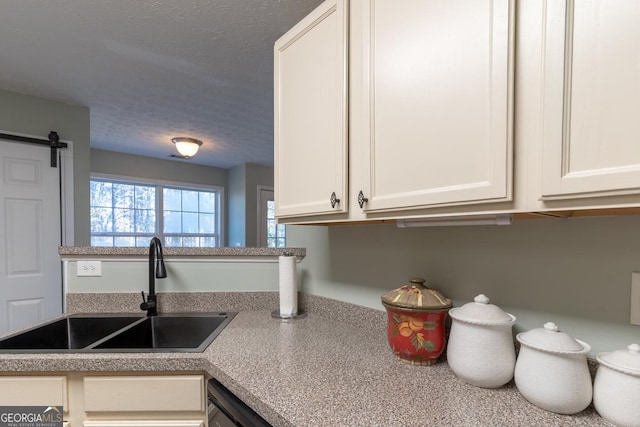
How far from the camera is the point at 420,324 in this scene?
99 cm

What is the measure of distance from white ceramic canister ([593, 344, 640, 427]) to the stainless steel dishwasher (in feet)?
2.47

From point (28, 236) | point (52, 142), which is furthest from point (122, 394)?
point (52, 142)

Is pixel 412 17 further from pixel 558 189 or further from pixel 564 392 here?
pixel 564 392

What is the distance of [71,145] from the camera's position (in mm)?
2863

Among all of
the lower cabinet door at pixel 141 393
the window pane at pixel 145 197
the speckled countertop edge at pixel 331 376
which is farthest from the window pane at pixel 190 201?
the lower cabinet door at pixel 141 393

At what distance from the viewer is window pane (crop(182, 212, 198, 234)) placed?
5332mm

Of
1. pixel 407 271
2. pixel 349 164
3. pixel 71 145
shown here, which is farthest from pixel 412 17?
pixel 71 145

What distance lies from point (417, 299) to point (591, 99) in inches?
25.5

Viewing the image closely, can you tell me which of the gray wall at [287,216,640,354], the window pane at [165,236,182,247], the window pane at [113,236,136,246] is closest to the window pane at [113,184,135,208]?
the window pane at [113,236,136,246]

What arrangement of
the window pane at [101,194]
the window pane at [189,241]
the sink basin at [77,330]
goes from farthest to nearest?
the window pane at [189,241]
the window pane at [101,194]
the sink basin at [77,330]

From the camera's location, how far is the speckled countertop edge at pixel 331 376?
0.72 m

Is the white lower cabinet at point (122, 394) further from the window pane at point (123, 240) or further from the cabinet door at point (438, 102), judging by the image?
the window pane at point (123, 240)

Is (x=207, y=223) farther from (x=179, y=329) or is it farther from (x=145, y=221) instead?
(x=179, y=329)

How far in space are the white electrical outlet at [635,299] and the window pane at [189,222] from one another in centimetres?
543
